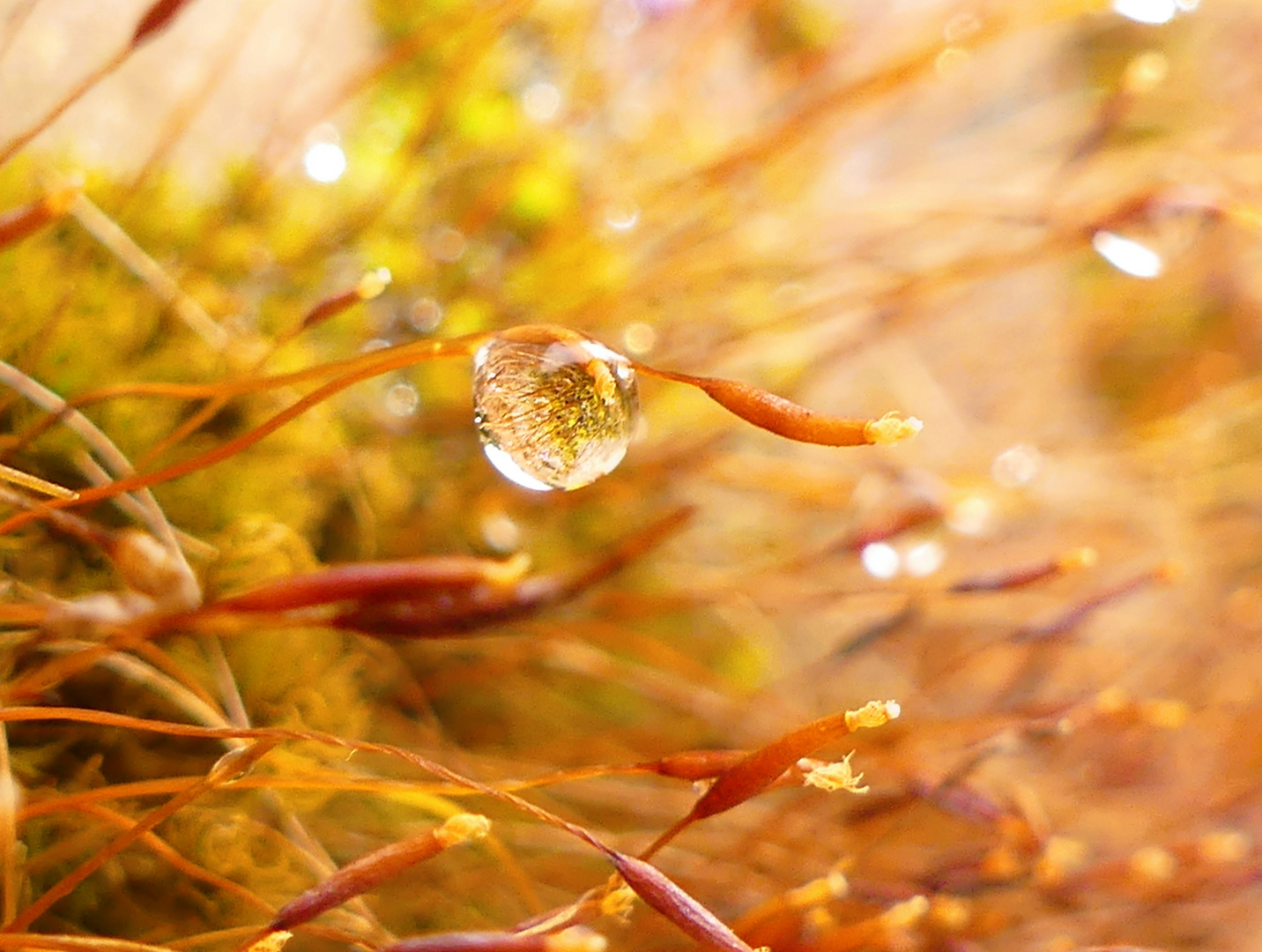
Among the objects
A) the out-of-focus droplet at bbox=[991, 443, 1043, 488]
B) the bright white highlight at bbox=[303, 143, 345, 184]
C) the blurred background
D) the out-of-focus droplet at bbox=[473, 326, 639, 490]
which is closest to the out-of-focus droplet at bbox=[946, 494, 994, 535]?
the blurred background

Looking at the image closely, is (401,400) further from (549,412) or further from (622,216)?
(549,412)

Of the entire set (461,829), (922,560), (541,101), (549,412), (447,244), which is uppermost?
(541,101)

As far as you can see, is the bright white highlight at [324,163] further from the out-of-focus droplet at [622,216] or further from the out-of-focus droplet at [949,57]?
the out-of-focus droplet at [949,57]

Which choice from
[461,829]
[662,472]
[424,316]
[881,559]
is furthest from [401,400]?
[461,829]

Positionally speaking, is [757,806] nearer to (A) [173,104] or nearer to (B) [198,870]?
(B) [198,870]

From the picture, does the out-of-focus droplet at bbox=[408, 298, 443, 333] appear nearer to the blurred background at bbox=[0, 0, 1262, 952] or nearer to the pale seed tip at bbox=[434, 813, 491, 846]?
the blurred background at bbox=[0, 0, 1262, 952]

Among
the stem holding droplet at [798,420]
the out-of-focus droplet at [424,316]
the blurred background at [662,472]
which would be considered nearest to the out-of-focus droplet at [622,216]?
the blurred background at [662,472]

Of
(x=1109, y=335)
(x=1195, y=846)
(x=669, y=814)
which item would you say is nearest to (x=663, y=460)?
(x=669, y=814)
